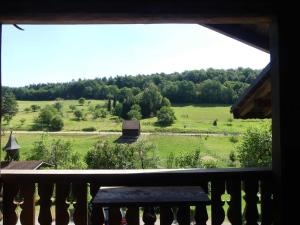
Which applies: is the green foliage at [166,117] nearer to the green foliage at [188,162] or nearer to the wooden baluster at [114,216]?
the green foliage at [188,162]

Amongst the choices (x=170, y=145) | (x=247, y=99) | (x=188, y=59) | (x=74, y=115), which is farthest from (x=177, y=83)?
(x=188, y=59)

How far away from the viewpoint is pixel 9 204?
244cm

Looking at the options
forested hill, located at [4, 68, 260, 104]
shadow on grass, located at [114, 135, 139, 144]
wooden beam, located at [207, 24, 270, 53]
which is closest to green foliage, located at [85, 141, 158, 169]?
shadow on grass, located at [114, 135, 139, 144]

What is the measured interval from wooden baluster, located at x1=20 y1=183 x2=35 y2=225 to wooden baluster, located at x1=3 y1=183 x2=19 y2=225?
5 cm

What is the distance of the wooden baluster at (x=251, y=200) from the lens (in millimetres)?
2508

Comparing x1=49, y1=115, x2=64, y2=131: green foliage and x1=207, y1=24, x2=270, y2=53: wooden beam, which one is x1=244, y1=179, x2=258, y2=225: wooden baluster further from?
x1=49, y1=115, x2=64, y2=131: green foliage

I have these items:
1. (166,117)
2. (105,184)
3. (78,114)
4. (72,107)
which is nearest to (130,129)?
(166,117)

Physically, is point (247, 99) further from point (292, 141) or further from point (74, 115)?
point (74, 115)

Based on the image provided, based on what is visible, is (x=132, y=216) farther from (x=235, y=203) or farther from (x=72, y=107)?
(x=72, y=107)

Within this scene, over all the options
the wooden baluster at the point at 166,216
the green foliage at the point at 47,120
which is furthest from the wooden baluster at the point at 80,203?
the green foliage at the point at 47,120

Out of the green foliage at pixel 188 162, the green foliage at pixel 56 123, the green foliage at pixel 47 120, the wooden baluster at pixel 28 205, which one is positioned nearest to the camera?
the wooden baluster at pixel 28 205

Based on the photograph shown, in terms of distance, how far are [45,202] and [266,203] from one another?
1.52 m

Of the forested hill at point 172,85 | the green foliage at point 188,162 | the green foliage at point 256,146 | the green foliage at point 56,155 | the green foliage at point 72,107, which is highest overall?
the forested hill at point 172,85

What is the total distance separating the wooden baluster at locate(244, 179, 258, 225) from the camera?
2508mm
